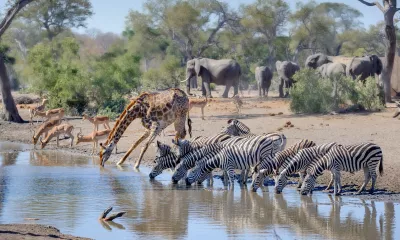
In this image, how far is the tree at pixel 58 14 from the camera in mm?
51213

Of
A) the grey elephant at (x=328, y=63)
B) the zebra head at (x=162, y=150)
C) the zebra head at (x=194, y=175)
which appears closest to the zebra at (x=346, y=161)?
the zebra head at (x=194, y=175)

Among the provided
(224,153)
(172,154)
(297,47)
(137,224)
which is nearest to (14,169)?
(172,154)

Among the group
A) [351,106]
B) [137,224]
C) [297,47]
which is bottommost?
[137,224]

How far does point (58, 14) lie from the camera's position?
52812 mm

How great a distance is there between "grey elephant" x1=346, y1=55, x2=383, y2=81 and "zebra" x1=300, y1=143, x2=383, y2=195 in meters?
19.0

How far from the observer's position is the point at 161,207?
40.6 ft

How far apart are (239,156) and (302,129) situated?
682 centimetres

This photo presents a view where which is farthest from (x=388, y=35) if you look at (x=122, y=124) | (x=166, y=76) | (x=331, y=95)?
(x=166, y=76)

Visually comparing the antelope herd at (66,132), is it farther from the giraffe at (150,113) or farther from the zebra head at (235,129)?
the zebra head at (235,129)

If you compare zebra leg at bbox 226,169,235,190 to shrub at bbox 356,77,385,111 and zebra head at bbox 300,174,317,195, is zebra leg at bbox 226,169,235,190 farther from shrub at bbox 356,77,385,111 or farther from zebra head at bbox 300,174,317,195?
shrub at bbox 356,77,385,111

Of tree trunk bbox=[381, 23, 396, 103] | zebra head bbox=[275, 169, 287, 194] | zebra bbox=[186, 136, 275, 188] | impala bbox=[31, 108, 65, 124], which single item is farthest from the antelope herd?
tree trunk bbox=[381, 23, 396, 103]

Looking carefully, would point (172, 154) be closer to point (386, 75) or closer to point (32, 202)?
point (32, 202)

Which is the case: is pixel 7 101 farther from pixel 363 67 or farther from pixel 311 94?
pixel 363 67

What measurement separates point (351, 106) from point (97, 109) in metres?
8.66
